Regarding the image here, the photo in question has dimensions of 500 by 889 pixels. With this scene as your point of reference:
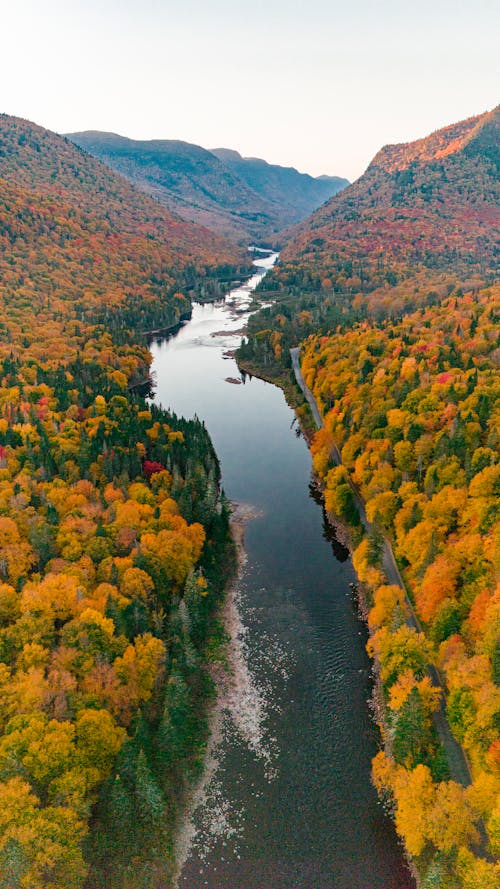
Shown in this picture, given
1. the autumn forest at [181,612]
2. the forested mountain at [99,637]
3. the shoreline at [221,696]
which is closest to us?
the autumn forest at [181,612]

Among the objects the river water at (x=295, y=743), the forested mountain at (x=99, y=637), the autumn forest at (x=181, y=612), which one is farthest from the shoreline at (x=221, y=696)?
the forested mountain at (x=99, y=637)

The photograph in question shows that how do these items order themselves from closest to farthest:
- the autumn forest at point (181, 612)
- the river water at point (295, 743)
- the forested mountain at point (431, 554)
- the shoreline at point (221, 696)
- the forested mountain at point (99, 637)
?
the forested mountain at point (431, 554)
the autumn forest at point (181, 612)
the forested mountain at point (99, 637)
the river water at point (295, 743)
the shoreline at point (221, 696)

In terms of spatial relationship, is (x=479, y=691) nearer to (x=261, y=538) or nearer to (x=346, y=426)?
(x=261, y=538)

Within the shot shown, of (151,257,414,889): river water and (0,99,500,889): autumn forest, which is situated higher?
(0,99,500,889): autumn forest

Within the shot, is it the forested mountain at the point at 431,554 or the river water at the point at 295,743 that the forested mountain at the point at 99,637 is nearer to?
the river water at the point at 295,743

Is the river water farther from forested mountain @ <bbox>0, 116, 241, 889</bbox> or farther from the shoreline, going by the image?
forested mountain @ <bbox>0, 116, 241, 889</bbox>

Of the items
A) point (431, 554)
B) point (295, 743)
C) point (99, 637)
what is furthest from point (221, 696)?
point (431, 554)

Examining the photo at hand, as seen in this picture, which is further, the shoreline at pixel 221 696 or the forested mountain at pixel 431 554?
the shoreline at pixel 221 696

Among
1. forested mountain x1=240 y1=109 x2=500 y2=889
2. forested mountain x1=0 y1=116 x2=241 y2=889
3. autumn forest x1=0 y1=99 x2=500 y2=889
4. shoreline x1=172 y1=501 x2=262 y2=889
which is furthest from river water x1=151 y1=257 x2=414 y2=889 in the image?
forested mountain x1=0 y1=116 x2=241 y2=889

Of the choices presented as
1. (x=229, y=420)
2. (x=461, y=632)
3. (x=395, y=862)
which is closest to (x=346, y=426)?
(x=229, y=420)
